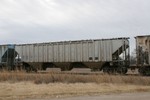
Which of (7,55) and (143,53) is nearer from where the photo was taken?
(143,53)

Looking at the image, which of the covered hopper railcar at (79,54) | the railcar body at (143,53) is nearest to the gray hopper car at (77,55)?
the covered hopper railcar at (79,54)

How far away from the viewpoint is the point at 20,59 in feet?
127

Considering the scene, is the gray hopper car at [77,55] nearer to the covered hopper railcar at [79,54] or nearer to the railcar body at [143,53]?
the covered hopper railcar at [79,54]

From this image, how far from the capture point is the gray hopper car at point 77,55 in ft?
103

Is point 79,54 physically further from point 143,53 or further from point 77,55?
point 143,53

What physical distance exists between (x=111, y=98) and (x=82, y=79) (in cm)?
860

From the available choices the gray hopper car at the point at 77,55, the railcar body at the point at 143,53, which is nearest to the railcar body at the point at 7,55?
the gray hopper car at the point at 77,55

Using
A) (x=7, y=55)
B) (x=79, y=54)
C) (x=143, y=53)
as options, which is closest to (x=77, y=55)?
(x=79, y=54)

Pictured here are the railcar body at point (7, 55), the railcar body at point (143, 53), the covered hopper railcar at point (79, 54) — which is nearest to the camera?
the railcar body at point (143, 53)

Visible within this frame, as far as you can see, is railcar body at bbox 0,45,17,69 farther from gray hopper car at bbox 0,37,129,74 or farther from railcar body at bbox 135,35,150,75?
railcar body at bbox 135,35,150,75

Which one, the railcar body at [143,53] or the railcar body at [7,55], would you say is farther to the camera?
the railcar body at [7,55]

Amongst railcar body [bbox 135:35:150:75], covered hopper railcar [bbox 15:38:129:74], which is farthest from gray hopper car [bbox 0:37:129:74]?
railcar body [bbox 135:35:150:75]

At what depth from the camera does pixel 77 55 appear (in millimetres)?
34031

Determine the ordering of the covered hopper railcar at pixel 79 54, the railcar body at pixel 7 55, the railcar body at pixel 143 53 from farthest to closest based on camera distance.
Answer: the railcar body at pixel 7 55 → the covered hopper railcar at pixel 79 54 → the railcar body at pixel 143 53
